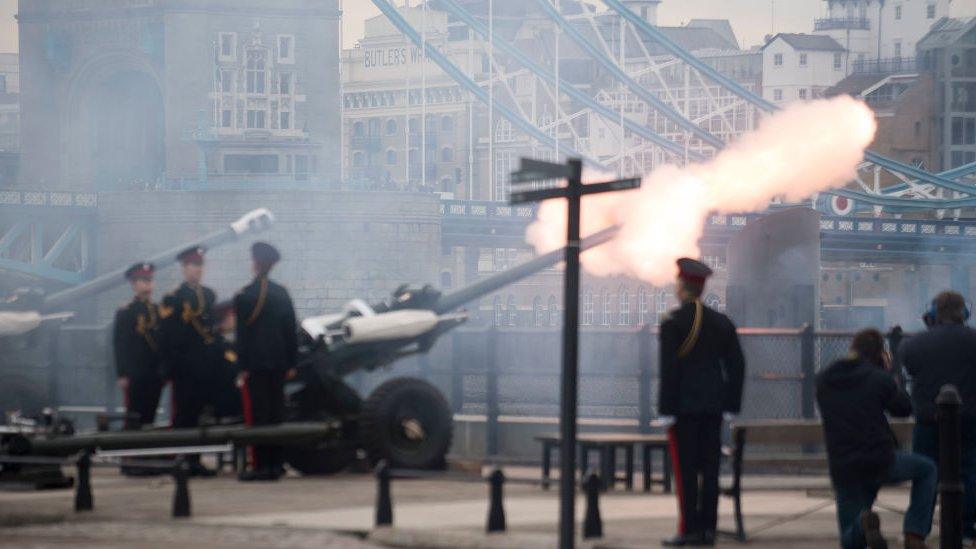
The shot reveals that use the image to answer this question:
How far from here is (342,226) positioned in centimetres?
6406

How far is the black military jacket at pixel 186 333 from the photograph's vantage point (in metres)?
15.2

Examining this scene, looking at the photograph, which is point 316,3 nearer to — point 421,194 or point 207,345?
point 421,194

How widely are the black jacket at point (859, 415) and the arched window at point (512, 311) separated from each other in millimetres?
78106

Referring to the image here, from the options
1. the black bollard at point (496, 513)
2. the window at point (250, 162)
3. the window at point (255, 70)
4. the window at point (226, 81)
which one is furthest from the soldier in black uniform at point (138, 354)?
the window at point (226, 81)

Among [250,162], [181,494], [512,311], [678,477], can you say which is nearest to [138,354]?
[181,494]

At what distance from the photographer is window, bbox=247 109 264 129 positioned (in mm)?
76438

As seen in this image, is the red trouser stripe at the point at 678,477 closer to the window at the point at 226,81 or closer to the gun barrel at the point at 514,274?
the gun barrel at the point at 514,274

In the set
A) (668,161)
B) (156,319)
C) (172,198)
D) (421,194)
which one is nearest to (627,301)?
(668,161)

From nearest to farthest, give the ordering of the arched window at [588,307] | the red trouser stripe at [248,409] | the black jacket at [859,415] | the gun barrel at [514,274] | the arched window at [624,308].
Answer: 1. the black jacket at [859,415]
2. the red trouser stripe at [248,409]
3. the gun barrel at [514,274]
4. the arched window at [588,307]
5. the arched window at [624,308]

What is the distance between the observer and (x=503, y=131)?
4230 inches

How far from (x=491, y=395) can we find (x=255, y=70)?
57.6 m

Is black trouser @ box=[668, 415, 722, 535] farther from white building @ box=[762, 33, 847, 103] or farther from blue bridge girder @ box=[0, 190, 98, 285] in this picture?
white building @ box=[762, 33, 847, 103]

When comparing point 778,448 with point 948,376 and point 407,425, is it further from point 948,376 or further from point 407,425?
point 948,376

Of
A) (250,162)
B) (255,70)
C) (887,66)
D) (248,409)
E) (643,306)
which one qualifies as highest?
(887,66)
